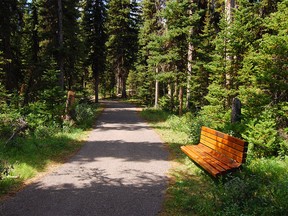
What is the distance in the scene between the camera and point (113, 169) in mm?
8531

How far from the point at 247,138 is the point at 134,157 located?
3948 mm

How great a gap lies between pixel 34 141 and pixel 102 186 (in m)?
4.92

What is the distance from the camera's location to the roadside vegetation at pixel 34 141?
769 cm

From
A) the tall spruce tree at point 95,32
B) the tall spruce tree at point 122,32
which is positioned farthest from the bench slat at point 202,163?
the tall spruce tree at point 122,32

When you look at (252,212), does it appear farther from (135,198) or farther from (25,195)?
(25,195)

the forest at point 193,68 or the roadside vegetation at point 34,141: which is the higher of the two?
the forest at point 193,68

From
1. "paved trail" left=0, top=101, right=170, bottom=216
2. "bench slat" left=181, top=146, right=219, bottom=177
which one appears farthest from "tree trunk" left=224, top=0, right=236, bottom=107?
"bench slat" left=181, top=146, right=219, bottom=177

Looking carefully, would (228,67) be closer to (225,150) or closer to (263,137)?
(263,137)

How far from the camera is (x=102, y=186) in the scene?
23.2 feet

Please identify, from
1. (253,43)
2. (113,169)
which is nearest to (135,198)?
→ (113,169)

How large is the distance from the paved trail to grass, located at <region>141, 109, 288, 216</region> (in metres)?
0.46

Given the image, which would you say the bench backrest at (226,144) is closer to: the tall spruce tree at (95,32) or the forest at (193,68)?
the forest at (193,68)

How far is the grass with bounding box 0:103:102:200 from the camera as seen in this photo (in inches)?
293

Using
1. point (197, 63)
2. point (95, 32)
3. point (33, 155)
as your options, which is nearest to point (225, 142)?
point (33, 155)
